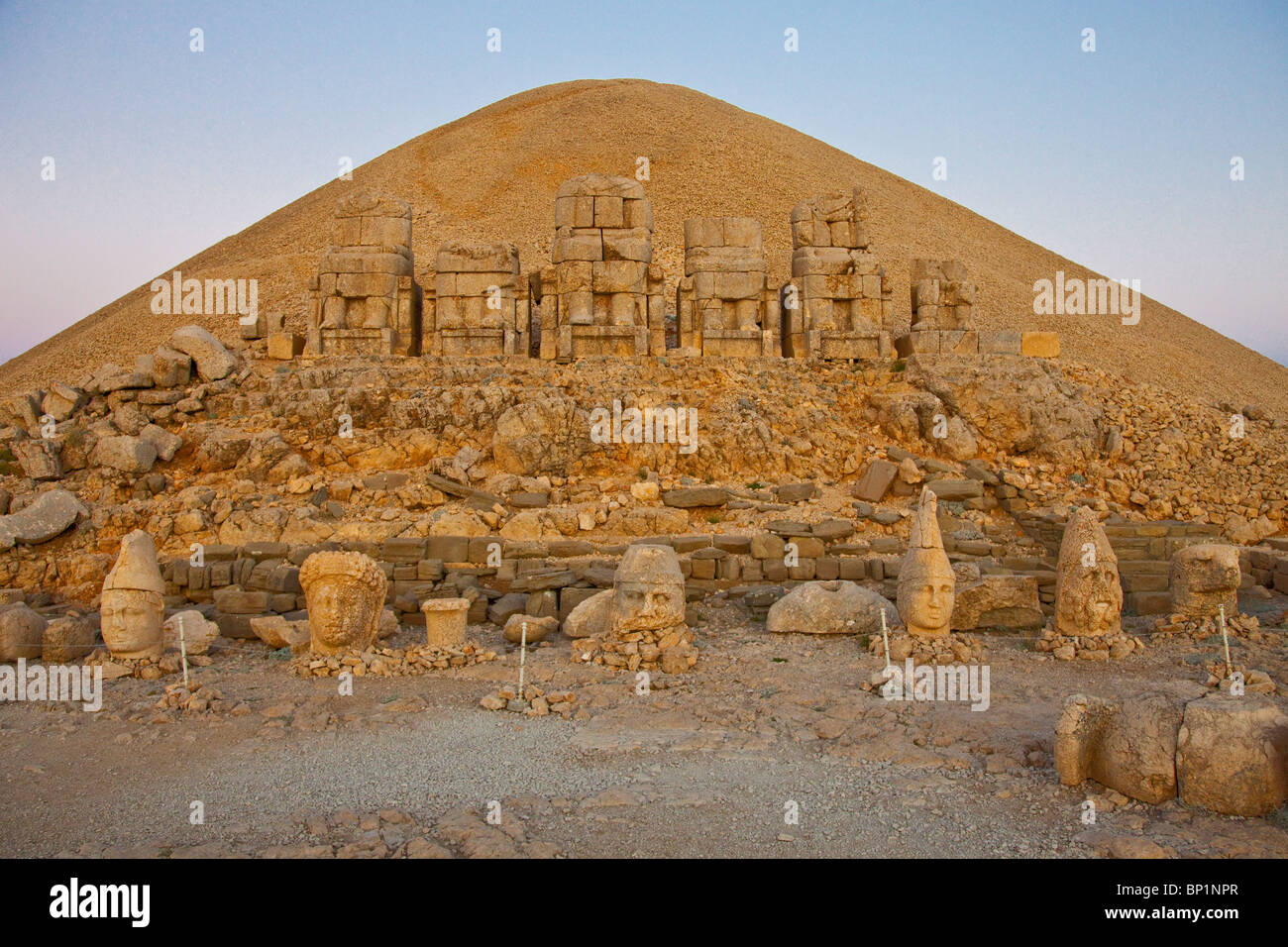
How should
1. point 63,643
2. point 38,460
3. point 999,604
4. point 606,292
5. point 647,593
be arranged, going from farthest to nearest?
point 606,292, point 38,460, point 999,604, point 647,593, point 63,643

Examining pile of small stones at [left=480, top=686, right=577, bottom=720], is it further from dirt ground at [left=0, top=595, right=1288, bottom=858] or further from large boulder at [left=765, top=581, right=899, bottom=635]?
large boulder at [left=765, top=581, right=899, bottom=635]

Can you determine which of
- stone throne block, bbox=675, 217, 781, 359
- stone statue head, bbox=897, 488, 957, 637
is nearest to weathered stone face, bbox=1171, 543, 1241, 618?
stone statue head, bbox=897, 488, 957, 637

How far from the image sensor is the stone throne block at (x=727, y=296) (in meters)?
17.4

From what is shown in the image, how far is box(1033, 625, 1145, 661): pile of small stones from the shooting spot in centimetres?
977

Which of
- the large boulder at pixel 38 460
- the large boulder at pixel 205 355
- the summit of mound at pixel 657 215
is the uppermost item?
the summit of mound at pixel 657 215

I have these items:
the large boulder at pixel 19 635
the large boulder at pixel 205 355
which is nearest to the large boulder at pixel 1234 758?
the large boulder at pixel 19 635

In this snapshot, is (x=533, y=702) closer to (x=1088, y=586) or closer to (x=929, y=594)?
(x=929, y=594)

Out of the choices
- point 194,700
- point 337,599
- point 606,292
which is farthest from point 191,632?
point 606,292

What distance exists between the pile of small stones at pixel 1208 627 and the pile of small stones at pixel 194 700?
9.82m

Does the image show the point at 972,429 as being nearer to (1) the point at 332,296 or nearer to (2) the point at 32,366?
(1) the point at 332,296

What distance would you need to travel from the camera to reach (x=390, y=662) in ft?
31.8

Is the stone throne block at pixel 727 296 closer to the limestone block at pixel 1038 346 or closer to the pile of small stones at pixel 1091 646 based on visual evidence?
the limestone block at pixel 1038 346

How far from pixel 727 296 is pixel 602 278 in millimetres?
2374

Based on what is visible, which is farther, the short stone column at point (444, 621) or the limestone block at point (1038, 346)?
the limestone block at point (1038, 346)
